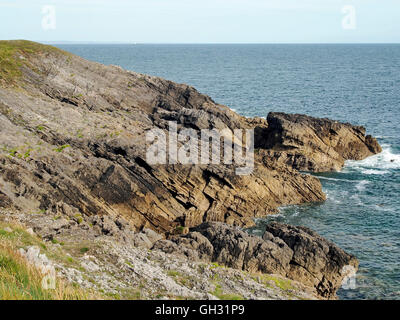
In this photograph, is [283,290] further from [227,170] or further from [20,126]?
[20,126]

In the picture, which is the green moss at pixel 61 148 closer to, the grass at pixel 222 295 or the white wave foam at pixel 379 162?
the grass at pixel 222 295

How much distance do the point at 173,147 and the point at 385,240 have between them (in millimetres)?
22983

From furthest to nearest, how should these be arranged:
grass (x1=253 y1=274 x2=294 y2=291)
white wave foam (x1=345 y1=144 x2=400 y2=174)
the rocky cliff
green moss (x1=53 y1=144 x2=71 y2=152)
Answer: white wave foam (x1=345 y1=144 x2=400 y2=174) → green moss (x1=53 y1=144 x2=71 y2=152) → the rocky cliff → grass (x1=253 y1=274 x2=294 y2=291)

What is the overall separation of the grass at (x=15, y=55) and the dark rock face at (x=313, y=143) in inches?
1411

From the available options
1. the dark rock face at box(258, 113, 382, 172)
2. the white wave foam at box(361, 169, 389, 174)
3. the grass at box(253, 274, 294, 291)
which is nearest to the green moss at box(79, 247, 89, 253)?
the grass at box(253, 274, 294, 291)

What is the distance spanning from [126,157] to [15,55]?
30494mm

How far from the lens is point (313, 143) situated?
200 feet

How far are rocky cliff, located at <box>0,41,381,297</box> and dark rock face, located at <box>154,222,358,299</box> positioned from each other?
0.16 meters

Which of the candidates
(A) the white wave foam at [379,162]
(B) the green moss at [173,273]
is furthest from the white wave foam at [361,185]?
(B) the green moss at [173,273]

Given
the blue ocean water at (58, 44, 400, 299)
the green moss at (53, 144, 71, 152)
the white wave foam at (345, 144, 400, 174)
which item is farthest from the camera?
the white wave foam at (345, 144, 400, 174)

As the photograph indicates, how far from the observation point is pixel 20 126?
4434 centimetres

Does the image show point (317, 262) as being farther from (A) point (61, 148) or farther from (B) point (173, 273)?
(A) point (61, 148)

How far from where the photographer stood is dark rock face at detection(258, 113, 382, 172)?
5903 centimetres

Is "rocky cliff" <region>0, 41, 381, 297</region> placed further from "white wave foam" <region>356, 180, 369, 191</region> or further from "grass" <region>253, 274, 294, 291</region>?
"white wave foam" <region>356, 180, 369, 191</region>
